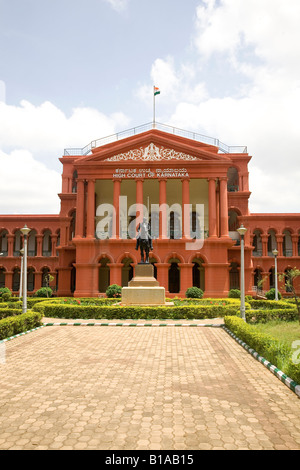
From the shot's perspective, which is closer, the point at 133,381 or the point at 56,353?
the point at 133,381

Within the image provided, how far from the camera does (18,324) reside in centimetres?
1394

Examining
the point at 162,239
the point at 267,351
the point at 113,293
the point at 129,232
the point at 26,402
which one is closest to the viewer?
the point at 26,402

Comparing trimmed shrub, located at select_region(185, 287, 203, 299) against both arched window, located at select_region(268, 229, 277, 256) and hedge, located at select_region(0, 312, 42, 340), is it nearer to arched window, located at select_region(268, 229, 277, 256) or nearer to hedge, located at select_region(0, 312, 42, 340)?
Answer: hedge, located at select_region(0, 312, 42, 340)

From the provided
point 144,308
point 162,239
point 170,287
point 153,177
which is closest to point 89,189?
point 153,177

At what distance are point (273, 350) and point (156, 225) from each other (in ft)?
97.9

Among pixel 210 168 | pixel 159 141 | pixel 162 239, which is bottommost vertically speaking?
pixel 162 239

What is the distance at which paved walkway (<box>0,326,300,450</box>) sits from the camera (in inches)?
197

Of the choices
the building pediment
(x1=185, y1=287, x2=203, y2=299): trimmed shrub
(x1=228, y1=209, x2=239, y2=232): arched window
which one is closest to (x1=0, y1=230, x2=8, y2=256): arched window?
the building pediment

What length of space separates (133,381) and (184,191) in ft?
90.0

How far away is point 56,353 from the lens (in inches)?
421

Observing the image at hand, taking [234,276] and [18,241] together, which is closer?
[234,276]

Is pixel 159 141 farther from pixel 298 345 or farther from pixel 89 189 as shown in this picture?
pixel 298 345

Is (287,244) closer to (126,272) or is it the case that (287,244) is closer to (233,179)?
(233,179)

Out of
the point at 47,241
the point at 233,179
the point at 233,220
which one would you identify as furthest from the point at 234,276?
the point at 47,241
